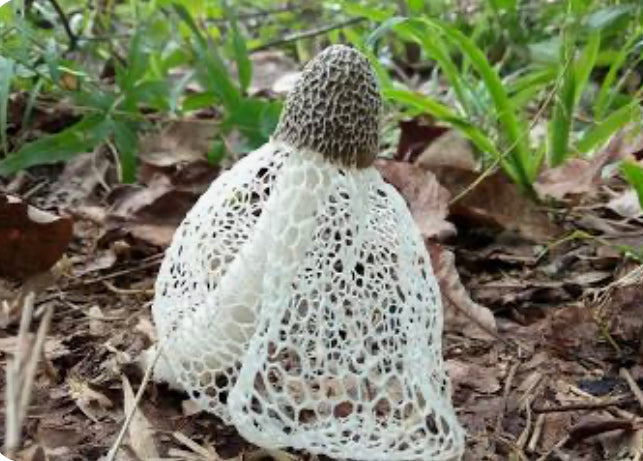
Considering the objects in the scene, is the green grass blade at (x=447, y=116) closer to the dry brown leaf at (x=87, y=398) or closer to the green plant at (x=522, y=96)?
the green plant at (x=522, y=96)

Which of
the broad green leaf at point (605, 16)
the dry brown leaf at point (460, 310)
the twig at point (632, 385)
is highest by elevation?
the broad green leaf at point (605, 16)

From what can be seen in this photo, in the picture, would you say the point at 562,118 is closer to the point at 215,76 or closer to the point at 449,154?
the point at 449,154

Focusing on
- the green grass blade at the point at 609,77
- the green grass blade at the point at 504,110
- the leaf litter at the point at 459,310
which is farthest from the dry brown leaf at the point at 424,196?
the green grass blade at the point at 609,77

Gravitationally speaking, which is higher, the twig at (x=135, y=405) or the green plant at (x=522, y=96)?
the green plant at (x=522, y=96)

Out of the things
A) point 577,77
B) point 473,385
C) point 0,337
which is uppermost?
point 577,77

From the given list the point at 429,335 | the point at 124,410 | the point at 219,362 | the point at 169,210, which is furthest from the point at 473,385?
the point at 169,210

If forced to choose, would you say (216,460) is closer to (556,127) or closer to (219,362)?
(219,362)

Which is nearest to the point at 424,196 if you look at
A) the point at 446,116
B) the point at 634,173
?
the point at 446,116

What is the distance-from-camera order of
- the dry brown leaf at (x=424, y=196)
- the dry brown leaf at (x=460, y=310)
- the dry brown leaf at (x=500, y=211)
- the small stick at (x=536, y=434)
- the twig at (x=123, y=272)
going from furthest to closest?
the dry brown leaf at (x=500, y=211) < the dry brown leaf at (x=424, y=196) < the twig at (x=123, y=272) < the dry brown leaf at (x=460, y=310) < the small stick at (x=536, y=434)
